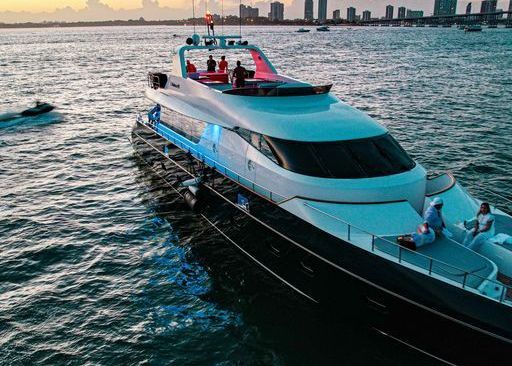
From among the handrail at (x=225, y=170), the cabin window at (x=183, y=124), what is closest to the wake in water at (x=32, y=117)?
the cabin window at (x=183, y=124)

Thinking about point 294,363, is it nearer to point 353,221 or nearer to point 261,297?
point 261,297

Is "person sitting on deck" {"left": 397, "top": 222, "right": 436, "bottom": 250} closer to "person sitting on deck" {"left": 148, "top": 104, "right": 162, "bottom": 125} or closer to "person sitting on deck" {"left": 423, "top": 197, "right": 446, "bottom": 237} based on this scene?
"person sitting on deck" {"left": 423, "top": 197, "right": 446, "bottom": 237}

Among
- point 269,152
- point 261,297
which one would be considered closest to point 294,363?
point 261,297

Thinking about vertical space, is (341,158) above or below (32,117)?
above

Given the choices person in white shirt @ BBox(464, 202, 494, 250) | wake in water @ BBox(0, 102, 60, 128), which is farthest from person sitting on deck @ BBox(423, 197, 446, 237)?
wake in water @ BBox(0, 102, 60, 128)

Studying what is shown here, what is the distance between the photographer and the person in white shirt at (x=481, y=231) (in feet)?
29.2

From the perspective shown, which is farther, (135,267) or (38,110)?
(38,110)

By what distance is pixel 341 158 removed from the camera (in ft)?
33.8

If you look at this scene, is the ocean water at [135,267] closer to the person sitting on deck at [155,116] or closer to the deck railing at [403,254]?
the deck railing at [403,254]

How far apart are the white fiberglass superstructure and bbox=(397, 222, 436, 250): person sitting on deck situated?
0.14 meters

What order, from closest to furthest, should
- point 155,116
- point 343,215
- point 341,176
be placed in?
point 343,215 → point 341,176 → point 155,116

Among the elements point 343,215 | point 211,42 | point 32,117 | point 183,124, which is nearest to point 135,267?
point 183,124

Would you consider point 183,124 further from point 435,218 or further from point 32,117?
point 32,117

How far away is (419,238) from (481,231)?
1593mm
